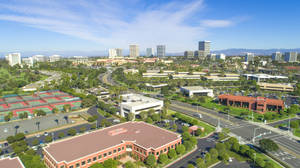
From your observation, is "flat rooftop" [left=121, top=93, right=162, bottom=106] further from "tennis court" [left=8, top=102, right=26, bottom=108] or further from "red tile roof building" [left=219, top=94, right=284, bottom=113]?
"tennis court" [left=8, top=102, right=26, bottom=108]

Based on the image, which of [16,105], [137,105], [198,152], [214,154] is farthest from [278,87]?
[16,105]

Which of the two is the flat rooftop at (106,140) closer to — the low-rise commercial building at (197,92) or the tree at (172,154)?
the tree at (172,154)

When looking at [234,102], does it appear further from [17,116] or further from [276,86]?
[17,116]

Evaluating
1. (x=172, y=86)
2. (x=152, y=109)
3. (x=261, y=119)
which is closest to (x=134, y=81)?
(x=172, y=86)

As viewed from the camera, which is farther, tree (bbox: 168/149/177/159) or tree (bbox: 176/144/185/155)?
tree (bbox: 176/144/185/155)

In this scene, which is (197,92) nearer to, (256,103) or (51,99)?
(256,103)

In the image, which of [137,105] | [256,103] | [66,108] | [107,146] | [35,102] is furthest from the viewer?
[35,102]

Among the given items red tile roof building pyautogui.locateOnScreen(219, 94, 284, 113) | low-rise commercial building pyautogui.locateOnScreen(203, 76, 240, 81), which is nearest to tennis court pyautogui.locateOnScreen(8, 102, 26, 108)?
red tile roof building pyautogui.locateOnScreen(219, 94, 284, 113)

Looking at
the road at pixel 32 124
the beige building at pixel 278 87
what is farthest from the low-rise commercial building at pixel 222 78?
the road at pixel 32 124
